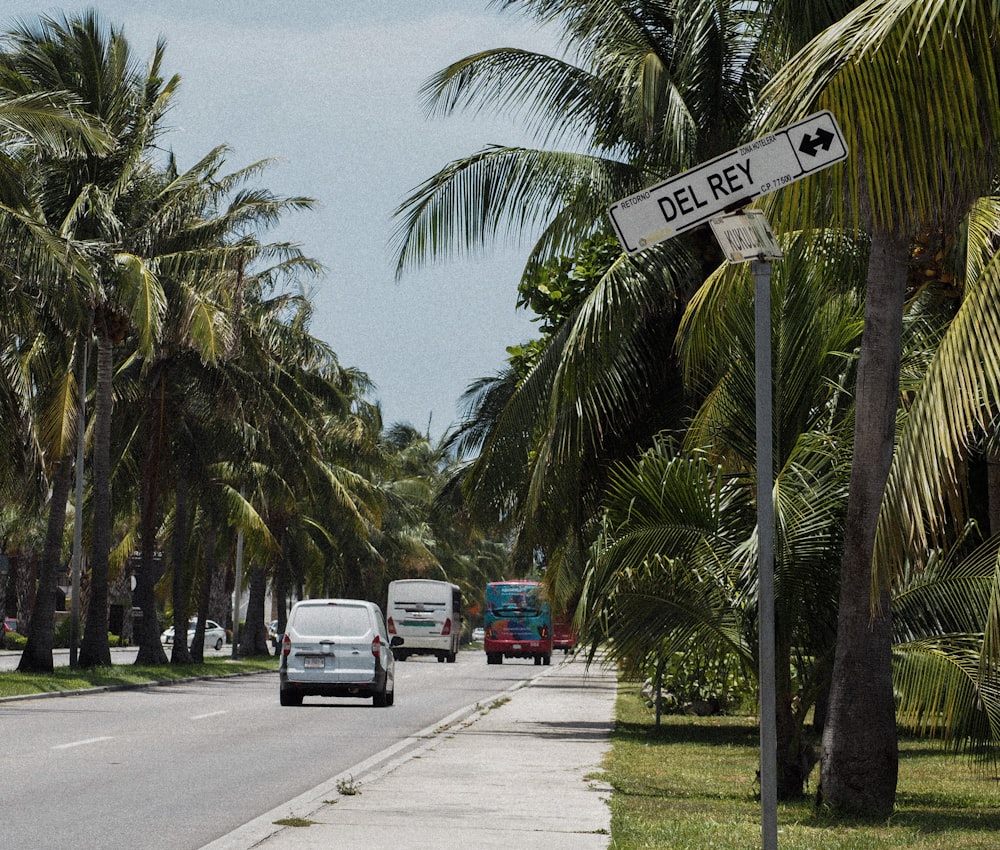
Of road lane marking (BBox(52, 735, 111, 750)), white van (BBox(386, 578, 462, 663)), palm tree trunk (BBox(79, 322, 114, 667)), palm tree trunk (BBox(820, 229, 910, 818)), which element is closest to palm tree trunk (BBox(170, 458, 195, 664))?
palm tree trunk (BBox(79, 322, 114, 667))

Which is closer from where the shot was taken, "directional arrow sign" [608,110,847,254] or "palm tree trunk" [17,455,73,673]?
"directional arrow sign" [608,110,847,254]

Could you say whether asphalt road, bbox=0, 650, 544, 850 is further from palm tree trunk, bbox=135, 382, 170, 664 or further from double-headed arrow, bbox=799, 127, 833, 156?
palm tree trunk, bbox=135, 382, 170, 664

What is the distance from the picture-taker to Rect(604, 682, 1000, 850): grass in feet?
30.8

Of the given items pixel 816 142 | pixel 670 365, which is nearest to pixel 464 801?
pixel 816 142

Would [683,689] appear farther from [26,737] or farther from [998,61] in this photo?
[998,61]

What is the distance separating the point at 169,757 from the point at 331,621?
368 inches

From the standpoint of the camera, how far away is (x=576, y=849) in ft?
29.7

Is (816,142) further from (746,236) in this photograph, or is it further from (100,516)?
(100,516)

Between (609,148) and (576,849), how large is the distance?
13.2 metres

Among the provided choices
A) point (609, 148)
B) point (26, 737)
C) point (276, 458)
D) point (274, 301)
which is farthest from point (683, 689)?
point (274, 301)

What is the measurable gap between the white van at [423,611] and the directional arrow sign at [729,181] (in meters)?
54.2

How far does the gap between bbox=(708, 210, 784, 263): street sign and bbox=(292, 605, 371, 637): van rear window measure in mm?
19762

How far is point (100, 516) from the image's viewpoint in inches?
1284

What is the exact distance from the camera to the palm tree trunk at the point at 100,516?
3222cm
